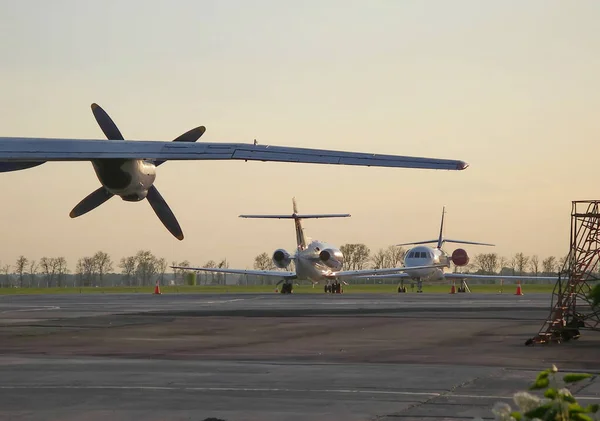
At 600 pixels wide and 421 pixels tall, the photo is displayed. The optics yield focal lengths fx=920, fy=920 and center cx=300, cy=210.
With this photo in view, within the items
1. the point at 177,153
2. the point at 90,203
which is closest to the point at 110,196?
the point at 90,203

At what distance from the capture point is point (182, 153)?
20359 millimetres

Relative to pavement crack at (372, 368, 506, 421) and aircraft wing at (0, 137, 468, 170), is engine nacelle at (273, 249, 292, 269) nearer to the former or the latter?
aircraft wing at (0, 137, 468, 170)

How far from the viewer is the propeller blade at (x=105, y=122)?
28.8m

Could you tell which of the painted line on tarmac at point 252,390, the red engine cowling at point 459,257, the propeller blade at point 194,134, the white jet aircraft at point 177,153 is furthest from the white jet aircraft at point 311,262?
the painted line on tarmac at point 252,390

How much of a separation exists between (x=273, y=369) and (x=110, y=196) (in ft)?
43.7

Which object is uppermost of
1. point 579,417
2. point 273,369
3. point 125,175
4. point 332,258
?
point 125,175

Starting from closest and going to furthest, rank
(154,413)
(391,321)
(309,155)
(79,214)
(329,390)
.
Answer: (154,413), (329,390), (309,155), (79,214), (391,321)

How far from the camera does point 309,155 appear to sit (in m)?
19.8

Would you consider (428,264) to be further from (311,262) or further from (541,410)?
(541,410)

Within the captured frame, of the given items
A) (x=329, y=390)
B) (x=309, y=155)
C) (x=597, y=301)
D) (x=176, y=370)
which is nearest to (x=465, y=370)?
(x=329, y=390)

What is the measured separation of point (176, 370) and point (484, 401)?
5933mm

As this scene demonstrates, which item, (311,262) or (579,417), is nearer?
(579,417)

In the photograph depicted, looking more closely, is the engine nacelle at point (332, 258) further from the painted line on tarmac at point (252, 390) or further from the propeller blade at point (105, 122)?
the painted line on tarmac at point (252, 390)

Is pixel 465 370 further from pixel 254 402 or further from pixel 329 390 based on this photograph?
pixel 254 402
